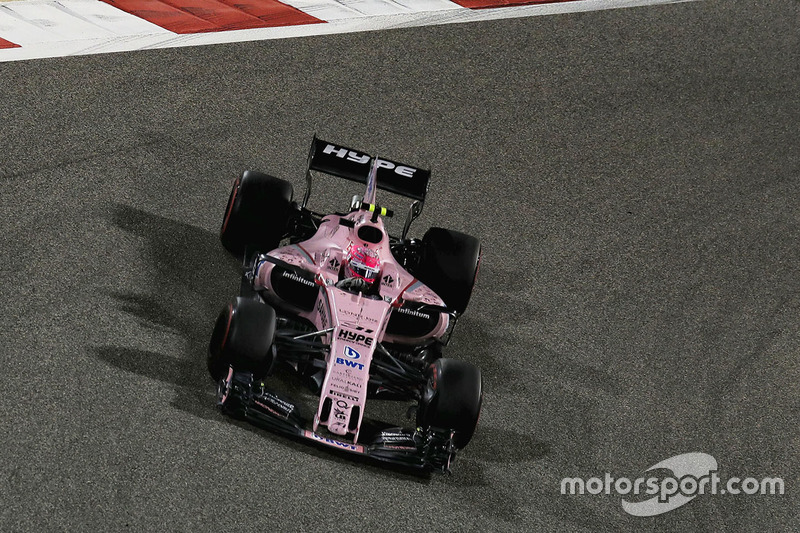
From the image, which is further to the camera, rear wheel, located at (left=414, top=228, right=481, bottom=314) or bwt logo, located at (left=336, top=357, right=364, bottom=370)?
rear wheel, located at (left=414, top=228, right=481, bottom=314)

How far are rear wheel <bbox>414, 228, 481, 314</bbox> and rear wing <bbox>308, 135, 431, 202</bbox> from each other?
36 centimetres

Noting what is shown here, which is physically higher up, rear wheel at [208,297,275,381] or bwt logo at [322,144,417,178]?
bwt logo at [322,144,417,178]

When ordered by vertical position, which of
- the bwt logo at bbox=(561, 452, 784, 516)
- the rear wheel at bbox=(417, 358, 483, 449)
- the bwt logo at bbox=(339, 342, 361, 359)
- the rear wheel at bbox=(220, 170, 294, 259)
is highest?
the rear wheel at bbox=(220, 170, 294, 259)

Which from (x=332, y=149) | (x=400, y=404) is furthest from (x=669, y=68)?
(x=400, y=404)

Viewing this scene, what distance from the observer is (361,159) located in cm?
739

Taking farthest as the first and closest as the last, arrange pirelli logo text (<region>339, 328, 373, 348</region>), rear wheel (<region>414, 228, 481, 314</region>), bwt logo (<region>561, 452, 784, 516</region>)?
rear wheel (<region>414, 228, 481, 314</region>) < bwt logo (<region>561, 452, 784, 516</region>) < pirelli logo text (<region>339, 328, 373, 348</region>)

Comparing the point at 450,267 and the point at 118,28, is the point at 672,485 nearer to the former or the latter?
the point at 450,267

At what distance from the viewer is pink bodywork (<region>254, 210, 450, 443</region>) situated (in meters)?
6.02

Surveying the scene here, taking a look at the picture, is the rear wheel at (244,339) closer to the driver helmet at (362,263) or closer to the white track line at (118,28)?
the driver helmet at (362,263)

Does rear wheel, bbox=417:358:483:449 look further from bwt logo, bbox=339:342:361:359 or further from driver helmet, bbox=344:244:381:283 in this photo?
driver helmet, bbox=344:244:381:283

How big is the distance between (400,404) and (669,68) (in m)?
6.00

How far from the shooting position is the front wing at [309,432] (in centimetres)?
592

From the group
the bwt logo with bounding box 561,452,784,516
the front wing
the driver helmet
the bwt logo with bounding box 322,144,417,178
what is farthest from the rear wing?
the bwt logo with bounding box 561,452,784,516

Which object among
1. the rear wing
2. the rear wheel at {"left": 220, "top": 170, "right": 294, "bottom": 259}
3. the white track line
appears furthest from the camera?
the white track line
